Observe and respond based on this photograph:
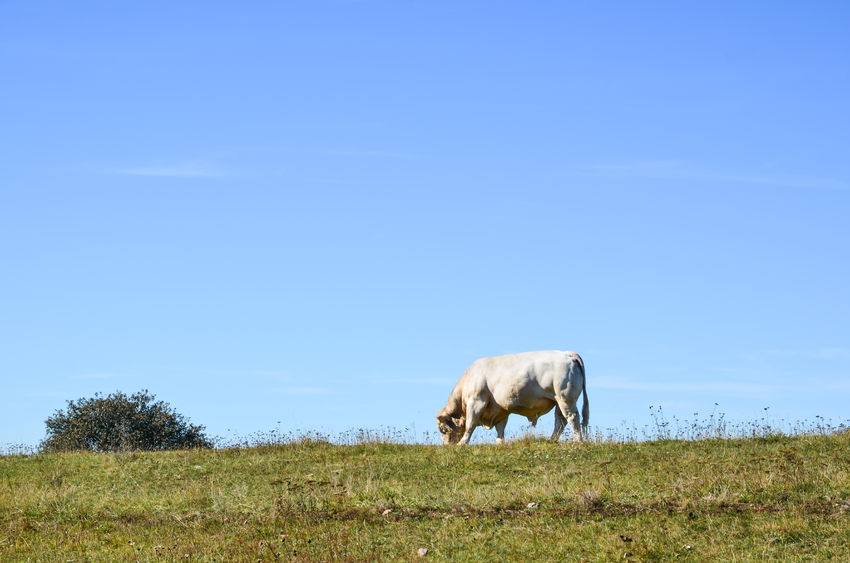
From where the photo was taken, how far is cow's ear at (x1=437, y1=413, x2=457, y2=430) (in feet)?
97.2

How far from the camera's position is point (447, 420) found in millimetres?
29719

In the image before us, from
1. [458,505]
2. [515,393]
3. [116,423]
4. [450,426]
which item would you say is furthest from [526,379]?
[116,423]

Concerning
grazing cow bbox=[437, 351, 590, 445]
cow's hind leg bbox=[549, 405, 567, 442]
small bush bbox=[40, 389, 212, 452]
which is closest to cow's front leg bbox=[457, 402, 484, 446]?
grazing cow bbox=[437, 351, 590, 445]

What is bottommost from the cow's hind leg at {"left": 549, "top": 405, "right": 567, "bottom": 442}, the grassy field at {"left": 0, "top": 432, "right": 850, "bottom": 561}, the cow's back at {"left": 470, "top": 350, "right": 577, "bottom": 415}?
the grassy field at {"left": 0, "top": 432, "right": 850, "bottom": 561}

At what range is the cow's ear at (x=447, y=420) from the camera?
29641 millimetres

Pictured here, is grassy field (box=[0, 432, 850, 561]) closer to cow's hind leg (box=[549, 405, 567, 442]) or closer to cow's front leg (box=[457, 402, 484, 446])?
cow's hind leg (box=[549, 405, 567, 442])

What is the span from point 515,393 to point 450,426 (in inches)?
126

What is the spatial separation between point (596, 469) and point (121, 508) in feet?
31.2

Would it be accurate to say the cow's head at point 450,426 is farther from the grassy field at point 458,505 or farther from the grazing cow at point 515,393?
the grassy field at point 458,505

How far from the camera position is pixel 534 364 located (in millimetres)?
27094

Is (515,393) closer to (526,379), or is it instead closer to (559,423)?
(526,379)

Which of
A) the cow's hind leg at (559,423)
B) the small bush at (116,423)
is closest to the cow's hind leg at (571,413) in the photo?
the cow's hind leg at (559,423)

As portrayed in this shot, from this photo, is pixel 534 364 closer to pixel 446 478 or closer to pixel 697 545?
pixel 446 478

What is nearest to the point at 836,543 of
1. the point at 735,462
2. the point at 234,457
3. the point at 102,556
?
the point at 735,462
